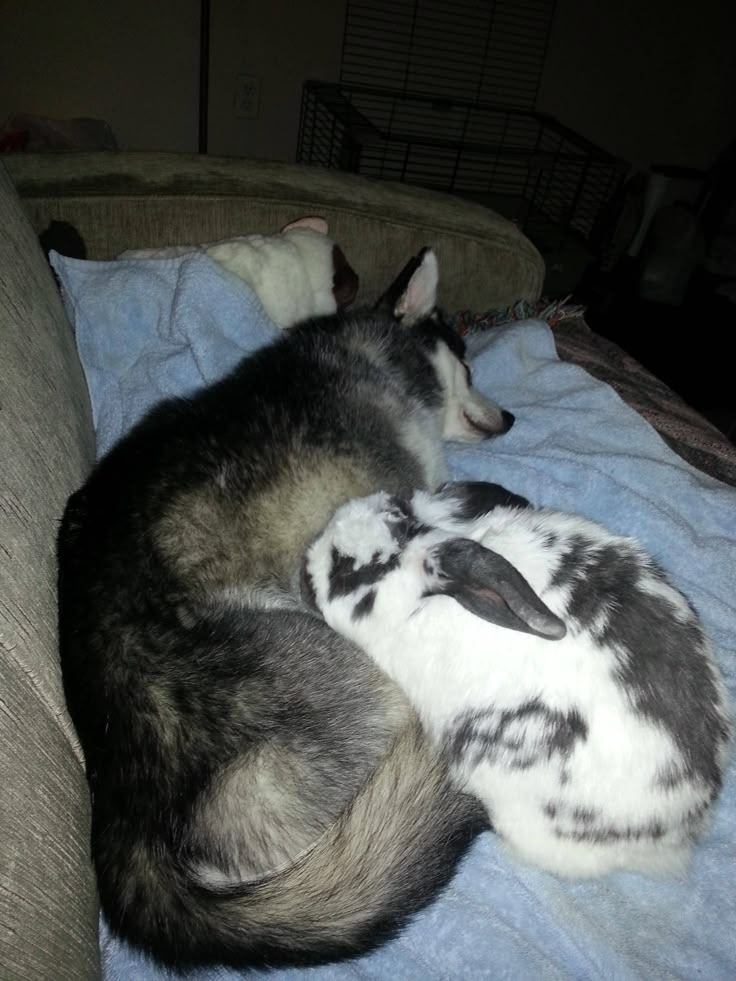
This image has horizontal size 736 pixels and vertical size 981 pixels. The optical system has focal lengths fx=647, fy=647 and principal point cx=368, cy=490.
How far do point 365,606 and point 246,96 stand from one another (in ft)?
13.4

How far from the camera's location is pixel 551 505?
2107mm

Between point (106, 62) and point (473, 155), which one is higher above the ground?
point (106, 62)

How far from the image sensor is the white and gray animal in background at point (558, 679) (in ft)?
4.33

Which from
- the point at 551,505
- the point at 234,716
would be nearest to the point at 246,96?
the point at 551,505

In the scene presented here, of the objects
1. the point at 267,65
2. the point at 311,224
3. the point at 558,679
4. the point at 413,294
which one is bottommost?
the point at 558,679

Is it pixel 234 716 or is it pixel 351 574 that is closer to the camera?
pixel 234 716

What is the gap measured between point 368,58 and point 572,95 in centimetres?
176

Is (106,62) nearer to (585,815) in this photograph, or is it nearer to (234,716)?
(234,716)

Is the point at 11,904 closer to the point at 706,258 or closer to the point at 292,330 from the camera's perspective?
the point at 292,330

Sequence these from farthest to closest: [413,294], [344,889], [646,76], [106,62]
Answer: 1. [646,76]
2. [106,62]
3. [413,294]
4. [344,889]

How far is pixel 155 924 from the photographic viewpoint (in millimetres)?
1178

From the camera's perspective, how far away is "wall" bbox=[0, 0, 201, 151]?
3826 millimetres

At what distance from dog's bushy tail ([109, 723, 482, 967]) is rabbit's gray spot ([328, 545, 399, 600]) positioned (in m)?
0.39

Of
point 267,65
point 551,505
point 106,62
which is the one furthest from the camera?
point 267,65
